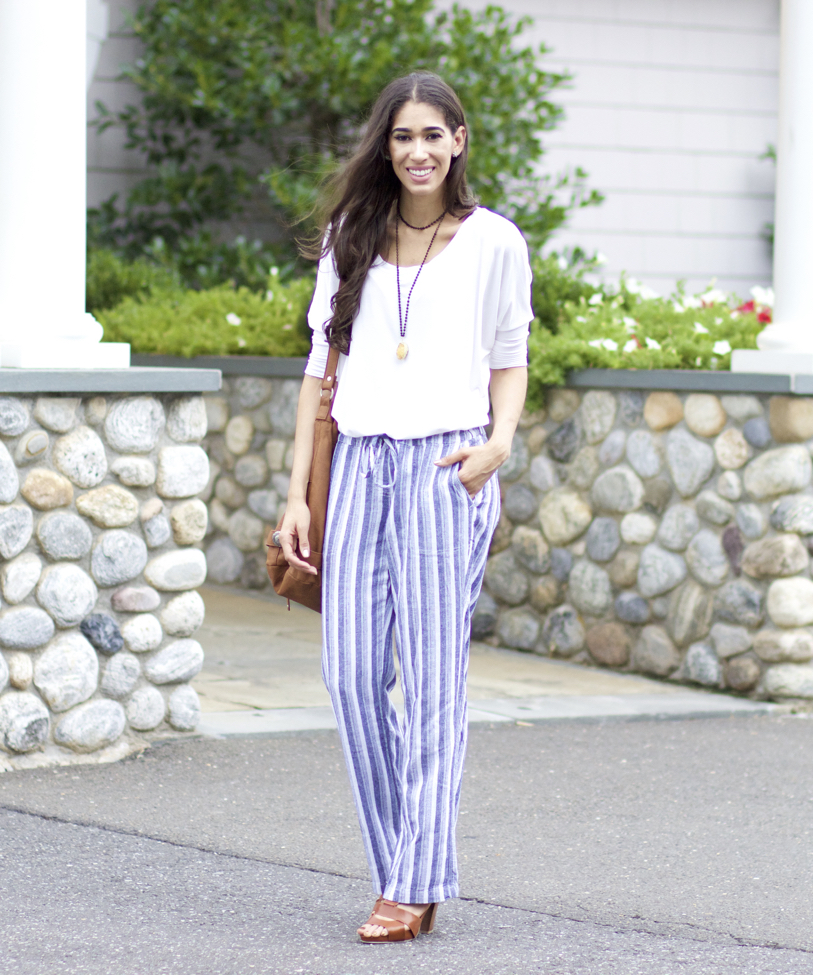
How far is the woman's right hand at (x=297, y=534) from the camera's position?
3205 mm

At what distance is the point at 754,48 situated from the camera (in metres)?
11.3

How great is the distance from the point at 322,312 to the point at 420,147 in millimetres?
394

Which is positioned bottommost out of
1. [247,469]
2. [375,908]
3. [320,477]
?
[375,908]

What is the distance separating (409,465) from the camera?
310 cm

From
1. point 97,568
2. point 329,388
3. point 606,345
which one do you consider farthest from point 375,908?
point 606,345

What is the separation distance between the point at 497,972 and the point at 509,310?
1.32 metres

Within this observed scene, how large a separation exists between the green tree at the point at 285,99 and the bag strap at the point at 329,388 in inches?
231

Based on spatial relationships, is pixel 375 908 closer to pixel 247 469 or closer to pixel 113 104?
pixel 247 469

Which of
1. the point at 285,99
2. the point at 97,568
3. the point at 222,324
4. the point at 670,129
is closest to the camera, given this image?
the point at 97,568

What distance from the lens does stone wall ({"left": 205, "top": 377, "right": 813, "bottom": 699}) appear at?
5.77m

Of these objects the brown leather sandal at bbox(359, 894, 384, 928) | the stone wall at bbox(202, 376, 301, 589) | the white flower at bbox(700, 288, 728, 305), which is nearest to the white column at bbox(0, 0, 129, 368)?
the brown leather sandal at bbox(359, 894, 384, 928)

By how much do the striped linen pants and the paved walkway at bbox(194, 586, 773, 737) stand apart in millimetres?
1955

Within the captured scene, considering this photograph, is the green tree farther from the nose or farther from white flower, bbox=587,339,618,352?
the nose

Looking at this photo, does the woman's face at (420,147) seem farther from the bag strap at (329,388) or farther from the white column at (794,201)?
the white column at (794,201)
